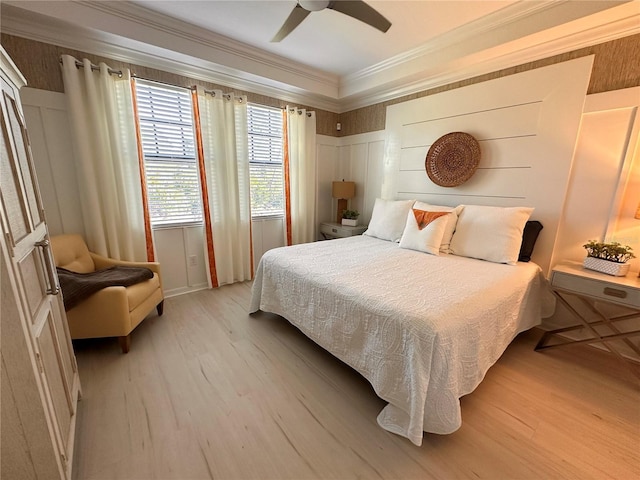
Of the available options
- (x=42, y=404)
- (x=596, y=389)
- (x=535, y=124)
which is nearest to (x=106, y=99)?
(x=42, y=404)

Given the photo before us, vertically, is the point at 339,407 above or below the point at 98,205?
below

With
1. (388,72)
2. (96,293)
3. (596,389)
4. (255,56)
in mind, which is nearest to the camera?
(596,389)

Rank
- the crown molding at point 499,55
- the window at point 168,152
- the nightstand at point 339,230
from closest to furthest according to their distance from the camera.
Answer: the crown molding at point 499,55 → the window at point 168,152 → the nightstand at point 339,230

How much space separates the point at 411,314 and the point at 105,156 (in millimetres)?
2902

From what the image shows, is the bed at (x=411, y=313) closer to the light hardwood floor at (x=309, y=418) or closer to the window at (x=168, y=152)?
the light hardwood floor at (x=309, y=418)

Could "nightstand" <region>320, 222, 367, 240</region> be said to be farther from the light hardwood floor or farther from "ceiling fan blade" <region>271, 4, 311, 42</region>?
"ceiling fan blade" <region>271, 4, 311, 42</region>

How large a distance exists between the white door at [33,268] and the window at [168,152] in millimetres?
1481

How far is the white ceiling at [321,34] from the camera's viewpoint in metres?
1.97

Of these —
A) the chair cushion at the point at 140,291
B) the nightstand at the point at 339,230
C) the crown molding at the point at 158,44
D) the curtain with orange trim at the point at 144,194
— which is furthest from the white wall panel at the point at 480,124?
the chair cushion at the point at 140,291

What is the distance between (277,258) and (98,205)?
174cm

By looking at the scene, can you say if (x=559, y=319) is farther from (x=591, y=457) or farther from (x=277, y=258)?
(x=277, y=258)

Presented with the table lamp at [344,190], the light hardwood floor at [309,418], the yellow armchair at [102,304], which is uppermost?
the table lamp at [344,190]

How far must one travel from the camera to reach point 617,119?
6.54ft

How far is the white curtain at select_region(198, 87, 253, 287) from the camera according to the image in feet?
9.80
